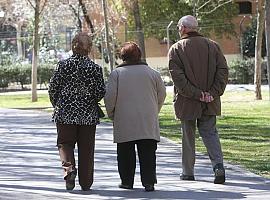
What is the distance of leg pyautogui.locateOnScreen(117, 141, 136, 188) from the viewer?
8.48 m

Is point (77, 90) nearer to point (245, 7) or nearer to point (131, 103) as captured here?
point (131, 103)

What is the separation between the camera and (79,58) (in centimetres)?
845

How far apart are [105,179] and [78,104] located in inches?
55.2

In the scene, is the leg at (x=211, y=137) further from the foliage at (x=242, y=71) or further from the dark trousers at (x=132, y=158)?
the foliage at (x=242, y=71)

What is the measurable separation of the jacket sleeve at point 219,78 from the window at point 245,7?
1828 inches

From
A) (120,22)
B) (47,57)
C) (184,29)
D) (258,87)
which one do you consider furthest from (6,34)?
(184,29)

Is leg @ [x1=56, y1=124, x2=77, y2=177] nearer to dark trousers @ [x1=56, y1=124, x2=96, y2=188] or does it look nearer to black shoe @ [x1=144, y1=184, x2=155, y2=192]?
dark trousers @ [x1=56, y1=124, x2=96, y2=188]

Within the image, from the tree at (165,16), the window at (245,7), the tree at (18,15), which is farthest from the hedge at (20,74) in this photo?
the window at (245,7)

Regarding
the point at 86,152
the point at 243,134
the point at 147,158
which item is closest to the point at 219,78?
the point at 147,158

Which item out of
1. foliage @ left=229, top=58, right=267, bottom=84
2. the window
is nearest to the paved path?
foliage @ left=229, top=58, right=267, bottom=84

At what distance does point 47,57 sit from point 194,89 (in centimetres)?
4160

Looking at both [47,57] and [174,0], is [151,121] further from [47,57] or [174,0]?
[47,57]

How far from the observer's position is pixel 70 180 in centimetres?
834

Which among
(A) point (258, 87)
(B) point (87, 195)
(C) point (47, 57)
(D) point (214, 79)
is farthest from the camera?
(C) point (47, 57)
